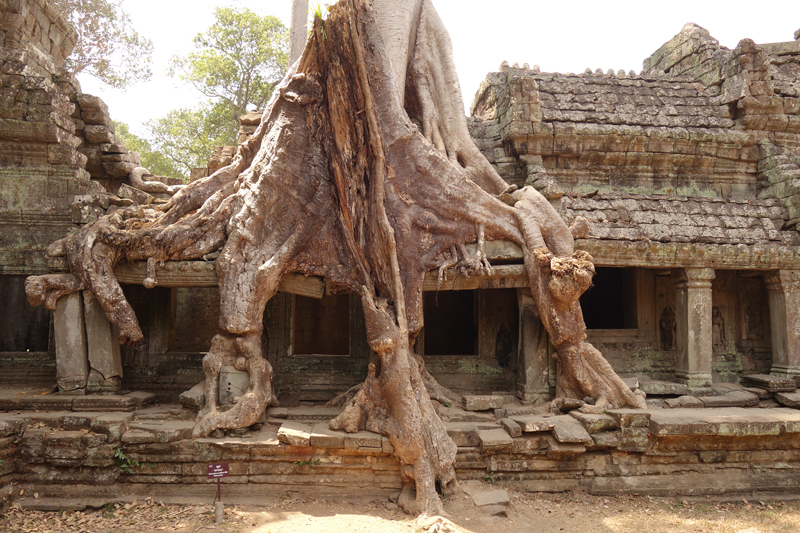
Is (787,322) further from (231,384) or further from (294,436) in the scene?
(231,384)

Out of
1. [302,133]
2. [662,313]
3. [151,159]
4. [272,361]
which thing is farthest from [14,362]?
[151,159]

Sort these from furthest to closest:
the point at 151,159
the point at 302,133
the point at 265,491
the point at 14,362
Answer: the point at 151,159 → the point at 14,362 → the point at 302,133 → the point at 265,491

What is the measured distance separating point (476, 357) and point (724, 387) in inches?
131

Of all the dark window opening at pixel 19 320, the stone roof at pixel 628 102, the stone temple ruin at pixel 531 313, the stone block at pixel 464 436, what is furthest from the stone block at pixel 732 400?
the dark window opening at pixel 19 320

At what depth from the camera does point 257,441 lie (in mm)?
4910

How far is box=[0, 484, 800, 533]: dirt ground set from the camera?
432cm

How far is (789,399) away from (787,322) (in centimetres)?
105

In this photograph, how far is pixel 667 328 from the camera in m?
7.42

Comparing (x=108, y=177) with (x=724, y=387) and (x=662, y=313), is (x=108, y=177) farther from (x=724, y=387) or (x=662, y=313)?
(x=724, y=387)

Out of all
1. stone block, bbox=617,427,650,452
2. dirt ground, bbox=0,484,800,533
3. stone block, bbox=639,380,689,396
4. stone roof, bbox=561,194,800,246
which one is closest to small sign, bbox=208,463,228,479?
dirt ground, bbox=0,484,800,533

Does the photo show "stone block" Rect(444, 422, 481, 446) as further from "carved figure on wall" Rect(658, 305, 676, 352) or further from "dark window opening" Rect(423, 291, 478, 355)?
"dark window opening" Rect(423, 291, 478, 355)

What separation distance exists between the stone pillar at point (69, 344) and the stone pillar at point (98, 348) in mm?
78

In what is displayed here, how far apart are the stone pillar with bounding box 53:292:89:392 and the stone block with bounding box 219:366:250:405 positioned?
1.76 metres

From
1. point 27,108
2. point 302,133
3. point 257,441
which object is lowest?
point 257,441
